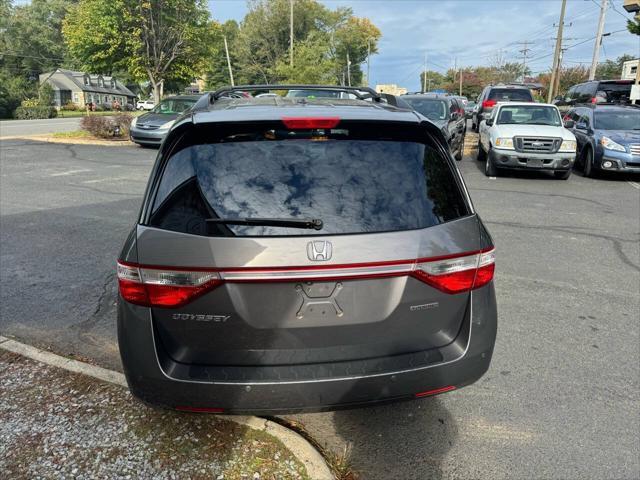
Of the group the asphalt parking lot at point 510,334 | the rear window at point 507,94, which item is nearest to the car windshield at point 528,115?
the asphalt parking lot at point 510,334

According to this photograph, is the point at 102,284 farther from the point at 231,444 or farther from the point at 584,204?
the point at 584,204

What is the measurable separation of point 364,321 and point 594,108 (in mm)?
13620

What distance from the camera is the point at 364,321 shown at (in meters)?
2.23

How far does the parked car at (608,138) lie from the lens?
1166 centimetres

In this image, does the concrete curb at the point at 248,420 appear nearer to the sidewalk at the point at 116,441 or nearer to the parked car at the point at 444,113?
the sidewalk at the point at 116,441

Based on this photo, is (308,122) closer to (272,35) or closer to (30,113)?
(30,113)

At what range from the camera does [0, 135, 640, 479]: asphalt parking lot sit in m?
2.78

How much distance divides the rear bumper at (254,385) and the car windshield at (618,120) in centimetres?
1260

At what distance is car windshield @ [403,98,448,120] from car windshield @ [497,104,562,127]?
166cm

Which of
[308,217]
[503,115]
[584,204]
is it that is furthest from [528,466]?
[503,115]

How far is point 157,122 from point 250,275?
16.3 meters

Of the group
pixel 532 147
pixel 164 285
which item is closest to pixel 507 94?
pixel 532 147

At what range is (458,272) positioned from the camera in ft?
7.68

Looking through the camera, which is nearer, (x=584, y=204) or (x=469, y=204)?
(x=469, y=204)
